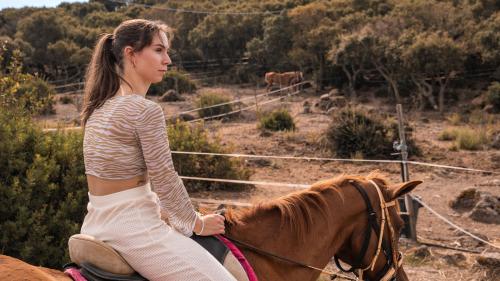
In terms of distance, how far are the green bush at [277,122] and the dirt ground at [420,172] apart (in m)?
0.35

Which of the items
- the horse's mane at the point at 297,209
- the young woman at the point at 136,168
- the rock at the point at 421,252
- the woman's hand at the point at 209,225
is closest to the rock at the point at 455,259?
the rock at the point at 421,252

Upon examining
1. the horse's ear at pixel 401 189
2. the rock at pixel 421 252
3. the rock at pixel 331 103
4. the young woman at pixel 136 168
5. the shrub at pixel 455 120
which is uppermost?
the young woman at pixel 136 168

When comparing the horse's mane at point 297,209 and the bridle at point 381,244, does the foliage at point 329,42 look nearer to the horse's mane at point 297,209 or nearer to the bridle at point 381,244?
the horse's mane at point 297,209

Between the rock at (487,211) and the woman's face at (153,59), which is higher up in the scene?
the woman's face at (153,59)

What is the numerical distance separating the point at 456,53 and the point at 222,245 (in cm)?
1968

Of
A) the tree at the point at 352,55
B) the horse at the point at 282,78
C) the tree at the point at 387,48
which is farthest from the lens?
the horse at the point at 282,78

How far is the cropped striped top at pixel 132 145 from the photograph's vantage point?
1883 millimetres

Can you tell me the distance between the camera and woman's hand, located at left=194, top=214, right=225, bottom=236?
6.94 feet

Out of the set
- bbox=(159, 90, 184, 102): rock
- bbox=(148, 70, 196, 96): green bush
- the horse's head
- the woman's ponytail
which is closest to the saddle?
the woman's ponytail

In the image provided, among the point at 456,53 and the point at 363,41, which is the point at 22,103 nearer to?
the point at 456,53

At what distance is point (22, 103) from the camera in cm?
594

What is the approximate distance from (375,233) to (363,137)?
34.7 ft

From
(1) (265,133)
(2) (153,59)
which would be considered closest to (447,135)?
(1) (265,133)

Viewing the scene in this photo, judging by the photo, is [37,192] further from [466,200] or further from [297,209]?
[466,200]
